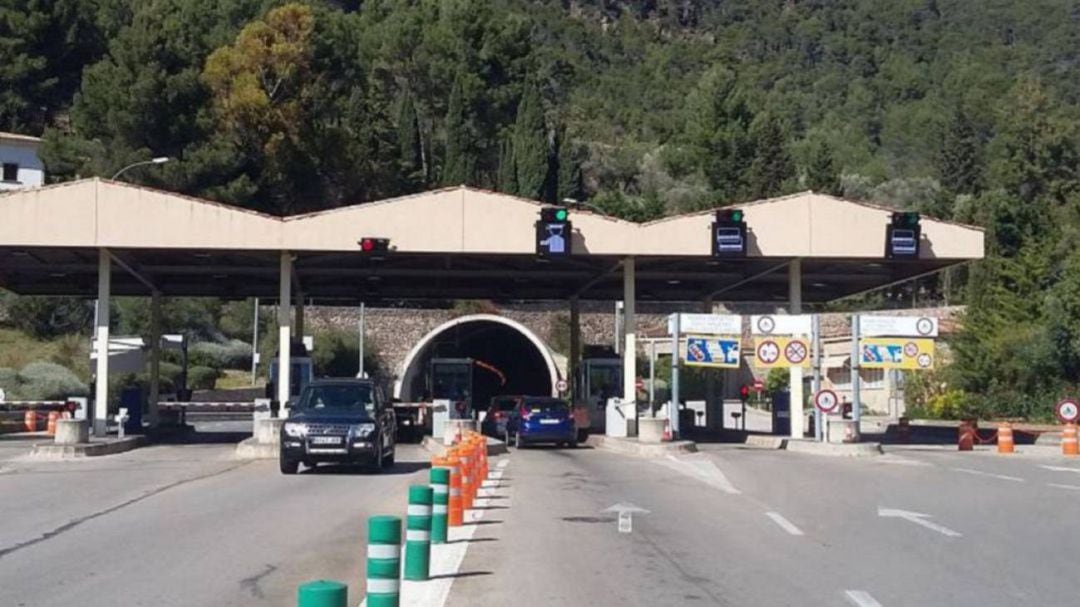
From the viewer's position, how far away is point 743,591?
13555 millimetres

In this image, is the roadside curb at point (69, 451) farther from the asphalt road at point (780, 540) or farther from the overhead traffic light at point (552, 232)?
the overhead traffic light at point (552, 232)

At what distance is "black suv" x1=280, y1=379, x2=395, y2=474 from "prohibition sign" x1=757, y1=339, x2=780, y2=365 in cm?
1328

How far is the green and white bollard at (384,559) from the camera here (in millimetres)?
9328

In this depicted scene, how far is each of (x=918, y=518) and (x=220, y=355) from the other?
6130 cm

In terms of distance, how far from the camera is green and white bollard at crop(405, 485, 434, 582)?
12936mm

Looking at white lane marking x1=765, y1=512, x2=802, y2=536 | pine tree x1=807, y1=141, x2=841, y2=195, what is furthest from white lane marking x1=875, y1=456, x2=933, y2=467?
pine tree x1=807, y1=141, x2=841, y2=195

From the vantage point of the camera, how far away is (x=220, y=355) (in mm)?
78062

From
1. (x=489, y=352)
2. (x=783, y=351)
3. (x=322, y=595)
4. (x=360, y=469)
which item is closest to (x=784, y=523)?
(x=360, y=469)

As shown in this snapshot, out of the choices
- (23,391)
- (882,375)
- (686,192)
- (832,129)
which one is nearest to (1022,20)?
(832,129)

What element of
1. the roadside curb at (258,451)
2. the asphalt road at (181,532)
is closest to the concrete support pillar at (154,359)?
the roadside curb at (258,451)

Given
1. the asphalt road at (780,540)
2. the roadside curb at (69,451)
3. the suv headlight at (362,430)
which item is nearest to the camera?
the asphalt road at (780,540)

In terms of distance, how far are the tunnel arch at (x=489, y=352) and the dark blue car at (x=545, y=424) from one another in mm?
23413

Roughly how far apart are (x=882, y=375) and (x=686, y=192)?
78.9ft

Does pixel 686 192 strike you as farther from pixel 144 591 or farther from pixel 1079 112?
pixel 144 591
